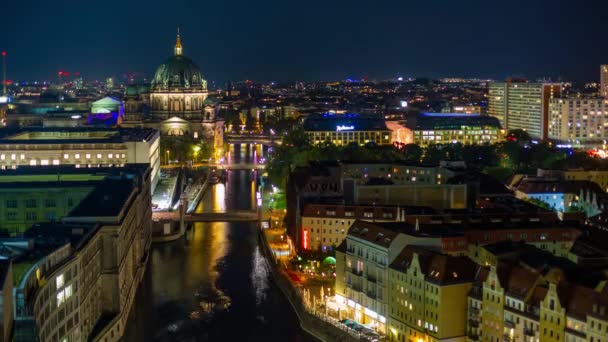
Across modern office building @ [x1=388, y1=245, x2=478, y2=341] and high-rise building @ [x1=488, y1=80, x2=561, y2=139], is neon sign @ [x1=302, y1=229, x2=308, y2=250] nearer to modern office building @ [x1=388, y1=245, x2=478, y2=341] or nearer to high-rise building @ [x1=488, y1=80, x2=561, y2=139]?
modern office building @ [x1=388, y1=245, x2=478, y2=341]

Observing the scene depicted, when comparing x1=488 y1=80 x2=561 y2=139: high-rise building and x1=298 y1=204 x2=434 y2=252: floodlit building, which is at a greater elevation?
x1=488 y1=80 x2=561 y2=139: high-rise building

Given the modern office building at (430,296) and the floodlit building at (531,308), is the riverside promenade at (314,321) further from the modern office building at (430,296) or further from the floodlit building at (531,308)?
the floodlit building at (531,308)

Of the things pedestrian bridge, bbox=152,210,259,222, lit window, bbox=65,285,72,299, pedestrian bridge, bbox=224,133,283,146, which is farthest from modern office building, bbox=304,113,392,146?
lit window, bbox=65,285,72,299

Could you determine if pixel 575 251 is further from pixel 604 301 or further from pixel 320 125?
pixel 320 125

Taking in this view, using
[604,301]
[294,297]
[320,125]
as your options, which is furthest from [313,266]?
[320,125]

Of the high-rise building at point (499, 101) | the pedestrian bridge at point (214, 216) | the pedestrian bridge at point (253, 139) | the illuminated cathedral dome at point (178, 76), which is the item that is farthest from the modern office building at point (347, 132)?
the pedestrian bridge at point (214, 216)
